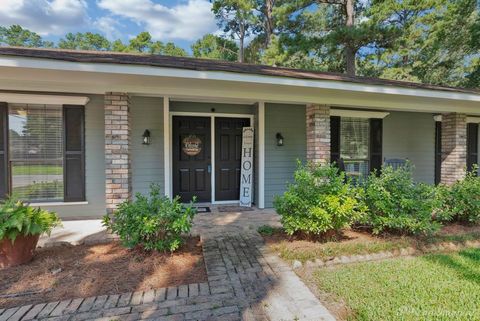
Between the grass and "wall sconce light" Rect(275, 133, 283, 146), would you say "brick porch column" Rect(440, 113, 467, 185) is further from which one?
the grass

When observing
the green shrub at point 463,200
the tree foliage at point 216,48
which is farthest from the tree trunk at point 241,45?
the green shrub at point 463,200

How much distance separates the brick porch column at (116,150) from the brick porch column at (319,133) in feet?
11.1

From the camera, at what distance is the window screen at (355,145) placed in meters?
6.53

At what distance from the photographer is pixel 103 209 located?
16.8 ft

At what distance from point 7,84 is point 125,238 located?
10.6 ft

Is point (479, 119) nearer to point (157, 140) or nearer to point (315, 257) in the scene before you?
point (315, 257)

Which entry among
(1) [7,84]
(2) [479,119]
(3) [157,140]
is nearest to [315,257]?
(3) [157,140]

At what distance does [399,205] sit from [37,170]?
585cm

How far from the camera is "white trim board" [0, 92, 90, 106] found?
455 cm

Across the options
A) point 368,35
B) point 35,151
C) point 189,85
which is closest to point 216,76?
point 189,85

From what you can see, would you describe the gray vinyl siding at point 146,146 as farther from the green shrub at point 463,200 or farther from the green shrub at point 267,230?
the green shrub at point 463,200

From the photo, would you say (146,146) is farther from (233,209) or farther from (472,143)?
(472,143)

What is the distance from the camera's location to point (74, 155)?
16.2 feet

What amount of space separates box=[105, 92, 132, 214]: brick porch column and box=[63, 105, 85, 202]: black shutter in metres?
1.24
